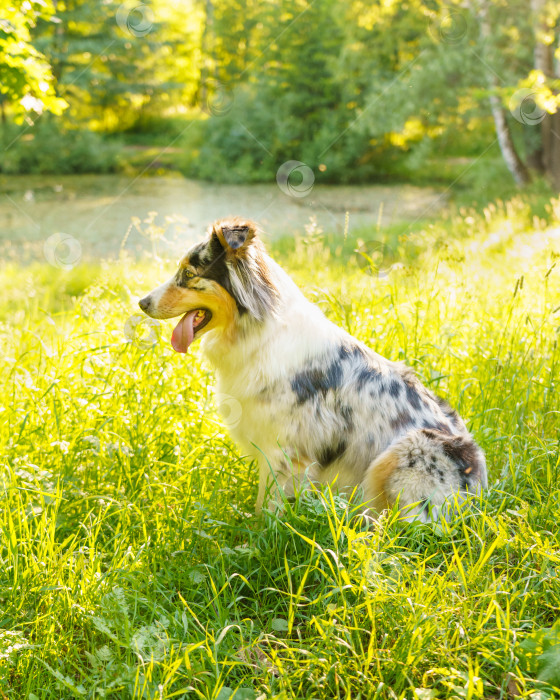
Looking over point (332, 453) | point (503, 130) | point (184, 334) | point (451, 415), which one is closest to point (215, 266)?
point (184, 334)

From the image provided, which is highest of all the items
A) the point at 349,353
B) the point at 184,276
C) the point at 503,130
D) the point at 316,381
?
the point at 503,130

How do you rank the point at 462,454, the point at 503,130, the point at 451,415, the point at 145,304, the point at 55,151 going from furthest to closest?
1. the point at 55,151
2. the point at 503,130
3. the point at 451,415
4. the point at 145,304
5. the point at 462,454

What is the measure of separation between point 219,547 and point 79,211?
636 inches

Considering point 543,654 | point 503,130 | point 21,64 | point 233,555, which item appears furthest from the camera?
point 503,130

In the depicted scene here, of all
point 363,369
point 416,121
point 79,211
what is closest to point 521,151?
point 416,121

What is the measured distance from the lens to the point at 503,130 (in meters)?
13.6

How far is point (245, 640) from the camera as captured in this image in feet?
8.31

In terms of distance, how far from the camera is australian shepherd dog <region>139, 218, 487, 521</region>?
3.06 meters

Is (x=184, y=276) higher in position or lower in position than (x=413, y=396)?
higher

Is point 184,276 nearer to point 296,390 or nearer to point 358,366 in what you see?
point 296,390

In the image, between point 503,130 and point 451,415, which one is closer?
point 451,415

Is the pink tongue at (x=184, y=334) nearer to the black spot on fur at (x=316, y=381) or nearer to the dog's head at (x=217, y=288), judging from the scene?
the dog's head at (x=217, y=288)

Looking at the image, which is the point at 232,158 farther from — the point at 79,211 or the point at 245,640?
the point at 245,640

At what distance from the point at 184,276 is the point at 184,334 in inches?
12.1
